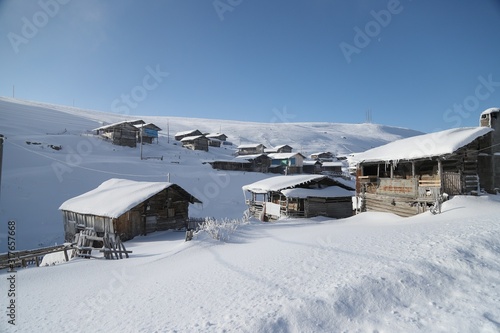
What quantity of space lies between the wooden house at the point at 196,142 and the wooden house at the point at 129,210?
138 feet

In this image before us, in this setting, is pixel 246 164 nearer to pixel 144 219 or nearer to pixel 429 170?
pixel 144 219

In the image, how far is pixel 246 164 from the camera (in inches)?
2232

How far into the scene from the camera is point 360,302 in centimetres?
510

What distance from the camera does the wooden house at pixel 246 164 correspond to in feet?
170

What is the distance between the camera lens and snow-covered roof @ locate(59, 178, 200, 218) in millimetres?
17656

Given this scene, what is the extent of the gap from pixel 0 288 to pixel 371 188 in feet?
69.7

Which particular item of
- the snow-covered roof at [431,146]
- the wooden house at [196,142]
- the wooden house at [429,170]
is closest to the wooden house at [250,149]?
the wooden house at [196,142]

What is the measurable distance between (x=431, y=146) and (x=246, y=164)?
1668 inches

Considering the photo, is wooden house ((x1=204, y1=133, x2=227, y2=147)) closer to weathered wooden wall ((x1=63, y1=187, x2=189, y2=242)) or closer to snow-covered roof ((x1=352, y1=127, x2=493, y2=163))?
weathered wooden wall ((x1=63, y1=187, x2=189, y2=242))

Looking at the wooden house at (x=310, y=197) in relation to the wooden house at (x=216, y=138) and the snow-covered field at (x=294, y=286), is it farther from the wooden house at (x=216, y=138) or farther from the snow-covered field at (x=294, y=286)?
the wooden house at (x=216, y=138)

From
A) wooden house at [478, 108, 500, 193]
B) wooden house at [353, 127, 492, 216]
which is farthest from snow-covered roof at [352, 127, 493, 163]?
wooden house at [478, 108, 500, 193]

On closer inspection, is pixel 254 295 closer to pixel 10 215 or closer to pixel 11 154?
pixel 10 215

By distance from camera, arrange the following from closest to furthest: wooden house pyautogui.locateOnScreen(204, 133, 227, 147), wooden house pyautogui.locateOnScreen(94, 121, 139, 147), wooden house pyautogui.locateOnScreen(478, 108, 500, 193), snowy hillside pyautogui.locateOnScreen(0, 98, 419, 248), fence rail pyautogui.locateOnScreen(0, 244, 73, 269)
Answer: fence rail pyautogui.locateOnScreen(0, 244, 73, 269) < wooden house pyautogui.locateOnScreen(478, 108, 500, 193) < snowy hillside pyautogui.locateOnScreen(0, 98, 419, 248) < wooden house pyautogui.locateOnScreen(94, 121, 139, 147) < wooden house pyautogui.locateOnScreen(204, 133, 227, 147)

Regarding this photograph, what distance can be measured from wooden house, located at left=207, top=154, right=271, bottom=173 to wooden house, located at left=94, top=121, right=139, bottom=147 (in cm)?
1779
